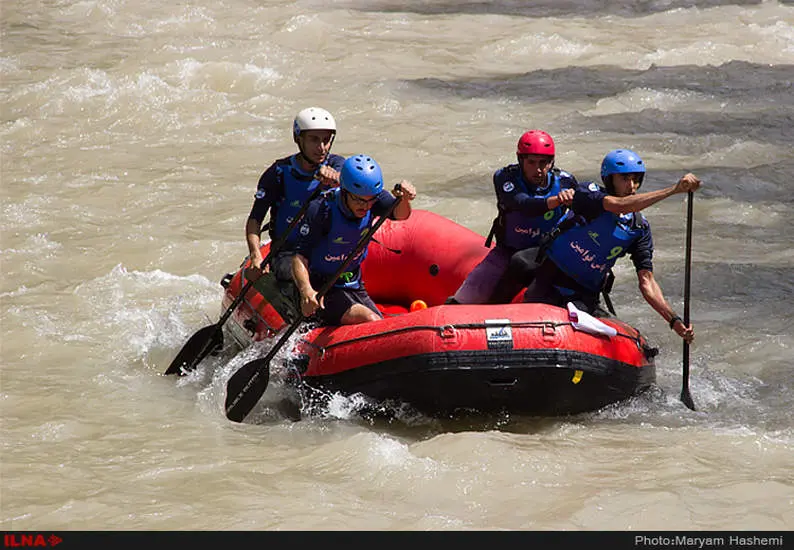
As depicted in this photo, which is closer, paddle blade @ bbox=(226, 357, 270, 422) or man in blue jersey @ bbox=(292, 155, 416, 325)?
man in blue jersey @ bbox=(292, 155, 416, 325)

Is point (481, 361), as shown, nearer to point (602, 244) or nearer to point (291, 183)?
point (602, 244)

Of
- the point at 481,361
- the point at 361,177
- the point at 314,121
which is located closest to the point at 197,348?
the point at 314,121

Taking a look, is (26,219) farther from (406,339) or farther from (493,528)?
(493,528)

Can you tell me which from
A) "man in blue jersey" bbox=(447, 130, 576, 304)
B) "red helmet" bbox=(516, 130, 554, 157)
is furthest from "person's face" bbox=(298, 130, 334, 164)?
"red helmet" bbox=(516, 130, 554, 157)

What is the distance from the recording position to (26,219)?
10.1m

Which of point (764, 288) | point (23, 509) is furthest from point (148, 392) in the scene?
point (764, 288)

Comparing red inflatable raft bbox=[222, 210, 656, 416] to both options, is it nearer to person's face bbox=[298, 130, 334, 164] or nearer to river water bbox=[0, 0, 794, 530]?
river water bbox=[0, 0, 794, 530]

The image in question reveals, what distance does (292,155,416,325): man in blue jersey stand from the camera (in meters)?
5.99

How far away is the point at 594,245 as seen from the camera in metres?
6.17

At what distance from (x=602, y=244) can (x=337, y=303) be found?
144 centimetres

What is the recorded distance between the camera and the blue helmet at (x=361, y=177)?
596 centimetres

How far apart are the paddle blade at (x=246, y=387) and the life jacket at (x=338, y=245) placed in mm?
575

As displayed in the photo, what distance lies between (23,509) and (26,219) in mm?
5382

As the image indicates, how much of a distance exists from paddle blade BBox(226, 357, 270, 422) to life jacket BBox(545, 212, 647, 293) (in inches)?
65.4
